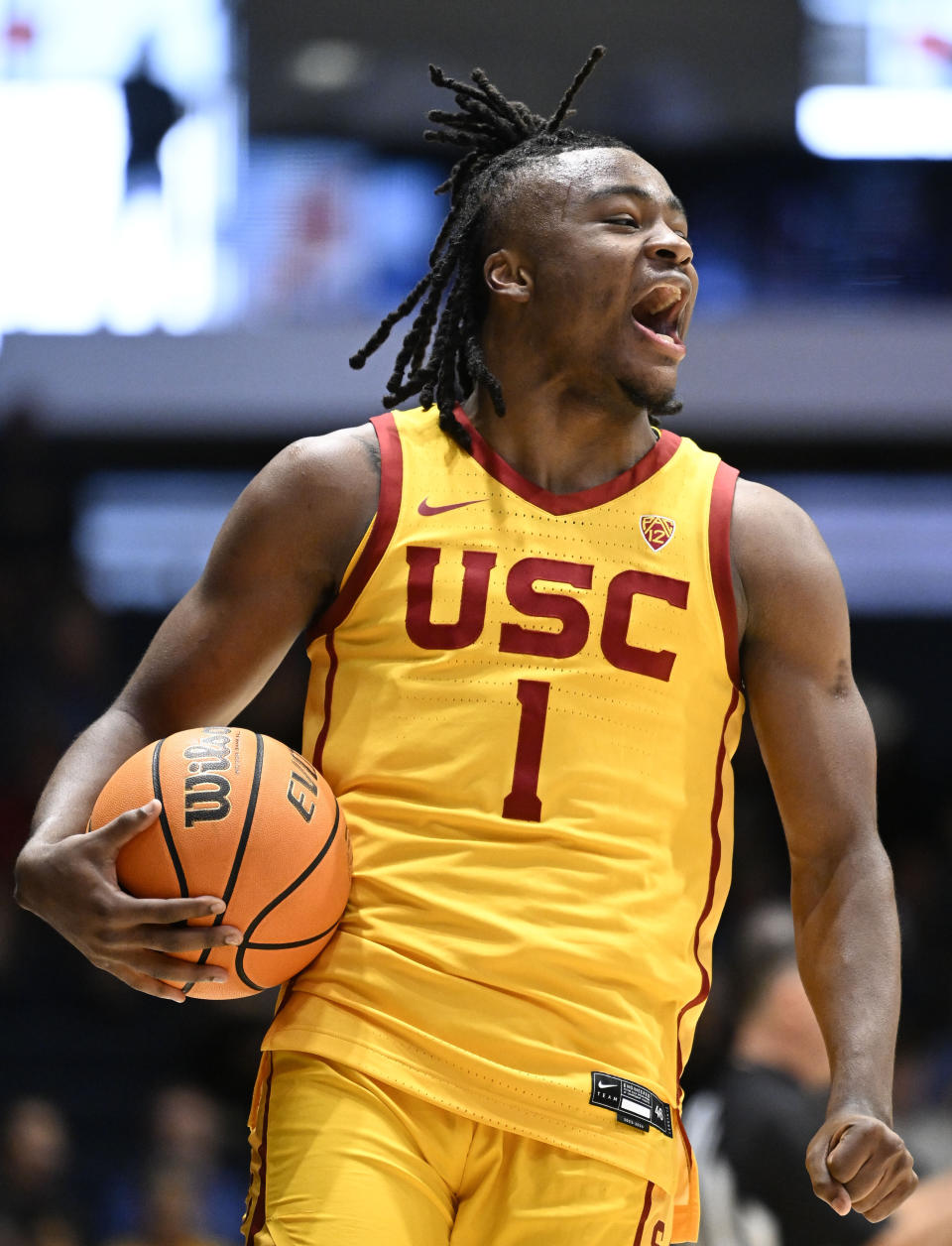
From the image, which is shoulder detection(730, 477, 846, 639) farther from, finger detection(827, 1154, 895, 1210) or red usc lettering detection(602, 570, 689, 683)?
finger detection(827, 1154, 895, 1210)

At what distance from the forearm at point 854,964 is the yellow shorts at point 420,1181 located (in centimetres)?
35

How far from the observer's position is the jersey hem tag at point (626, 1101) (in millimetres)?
2260

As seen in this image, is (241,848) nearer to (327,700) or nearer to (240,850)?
(240,850)

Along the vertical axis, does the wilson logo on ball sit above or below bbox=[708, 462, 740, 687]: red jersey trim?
below

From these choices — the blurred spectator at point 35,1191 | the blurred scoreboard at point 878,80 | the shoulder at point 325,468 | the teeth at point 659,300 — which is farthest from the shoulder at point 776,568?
the blurred scoreboard at point 878,80

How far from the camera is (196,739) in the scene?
2.38 metres

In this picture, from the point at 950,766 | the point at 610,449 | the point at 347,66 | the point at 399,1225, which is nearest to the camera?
the point at 399,1225

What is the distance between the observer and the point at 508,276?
2.87 meters

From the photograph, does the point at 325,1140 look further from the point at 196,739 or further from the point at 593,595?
the point at 593,595

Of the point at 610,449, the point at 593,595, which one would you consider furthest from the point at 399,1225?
the point at 610,449

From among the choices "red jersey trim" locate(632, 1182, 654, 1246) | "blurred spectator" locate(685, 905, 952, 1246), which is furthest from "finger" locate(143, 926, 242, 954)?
"blurred spectator" locate(685, 905, 952, 1246)

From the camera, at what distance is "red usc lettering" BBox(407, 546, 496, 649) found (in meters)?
2.51

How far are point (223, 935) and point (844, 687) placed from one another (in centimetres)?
105

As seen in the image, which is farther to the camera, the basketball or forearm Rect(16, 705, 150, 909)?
forearm Rect(16, 705, 150, 909)
